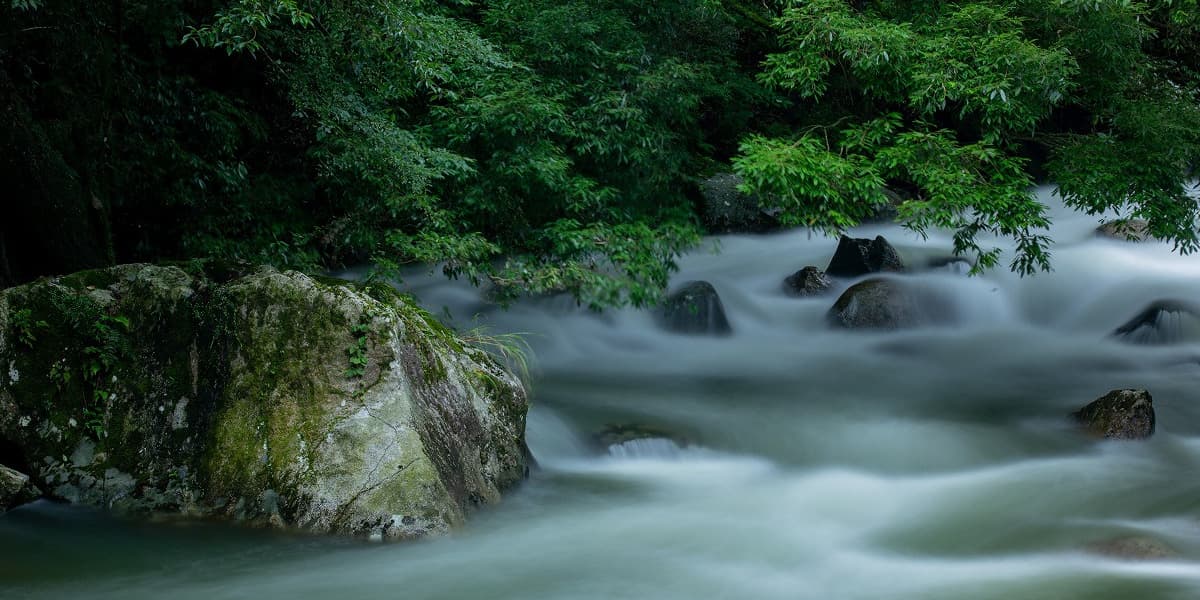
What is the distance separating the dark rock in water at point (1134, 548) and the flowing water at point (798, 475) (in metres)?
0.08

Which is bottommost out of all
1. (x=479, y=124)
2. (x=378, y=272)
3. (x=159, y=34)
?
(x=378, y=272)

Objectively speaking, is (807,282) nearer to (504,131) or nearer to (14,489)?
(504,131)

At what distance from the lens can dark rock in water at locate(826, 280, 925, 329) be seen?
1296 cm

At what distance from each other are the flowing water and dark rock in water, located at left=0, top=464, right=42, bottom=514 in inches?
2.8

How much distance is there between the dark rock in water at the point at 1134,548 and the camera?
5.95 m

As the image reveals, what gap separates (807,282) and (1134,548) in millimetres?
8373

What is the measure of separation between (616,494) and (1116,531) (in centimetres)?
355

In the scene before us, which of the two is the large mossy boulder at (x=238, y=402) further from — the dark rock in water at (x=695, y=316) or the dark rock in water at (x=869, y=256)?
the dark rock in water at (x=869, y=256)

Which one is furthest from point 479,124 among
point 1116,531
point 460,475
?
point 1116,531

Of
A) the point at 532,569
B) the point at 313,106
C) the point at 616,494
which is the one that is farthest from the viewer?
the point at 313,106

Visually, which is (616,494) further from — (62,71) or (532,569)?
(62,71)

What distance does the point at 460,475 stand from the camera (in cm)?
633

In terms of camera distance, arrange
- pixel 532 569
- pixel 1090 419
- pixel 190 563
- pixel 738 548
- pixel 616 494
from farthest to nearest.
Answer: pixel 1090 419 < pixel 616 494 < pixel 738 548 < pixel 532 569 < pixel 190 563

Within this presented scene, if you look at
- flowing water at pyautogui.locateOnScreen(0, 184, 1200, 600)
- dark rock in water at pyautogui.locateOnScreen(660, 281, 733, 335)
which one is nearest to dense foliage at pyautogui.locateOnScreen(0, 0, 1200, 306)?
flowing water at pyautogui.locateOnScreen(0, 184, 1200, 600)
